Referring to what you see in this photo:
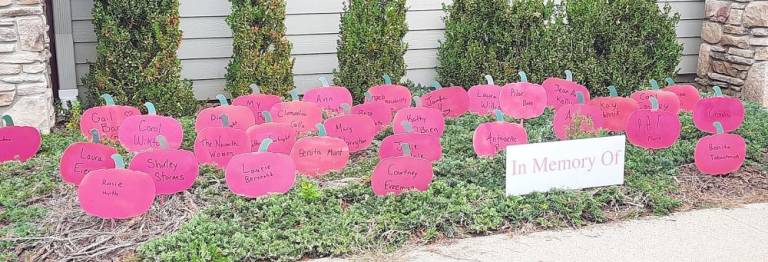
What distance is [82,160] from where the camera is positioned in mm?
3902

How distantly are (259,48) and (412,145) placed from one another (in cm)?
222

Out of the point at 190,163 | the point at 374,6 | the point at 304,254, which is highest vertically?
the point at 374,6

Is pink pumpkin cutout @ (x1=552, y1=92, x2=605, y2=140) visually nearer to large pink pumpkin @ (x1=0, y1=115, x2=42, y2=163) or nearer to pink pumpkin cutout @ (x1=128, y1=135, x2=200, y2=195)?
pink pumpkin cutout @ (x1=128, y1=135, x2=200, y2=195)

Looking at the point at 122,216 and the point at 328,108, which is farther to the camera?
the point at 328,108

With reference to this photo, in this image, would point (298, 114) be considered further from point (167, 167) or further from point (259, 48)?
point (259, 48)

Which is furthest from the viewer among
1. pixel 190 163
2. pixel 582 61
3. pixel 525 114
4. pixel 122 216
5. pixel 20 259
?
pixel 582 61

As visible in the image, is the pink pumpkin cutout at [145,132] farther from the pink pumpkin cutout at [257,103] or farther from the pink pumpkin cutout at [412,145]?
the pink pumpkin cutout at [412,145]

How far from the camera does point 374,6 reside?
613cm

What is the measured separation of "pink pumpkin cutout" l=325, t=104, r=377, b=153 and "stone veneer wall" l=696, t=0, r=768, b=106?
11.8 ft

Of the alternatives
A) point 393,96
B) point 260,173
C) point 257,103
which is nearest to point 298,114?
point 257,103

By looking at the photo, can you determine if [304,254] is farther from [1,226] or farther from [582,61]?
[582,61]

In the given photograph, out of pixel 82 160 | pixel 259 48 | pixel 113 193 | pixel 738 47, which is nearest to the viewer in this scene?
pixel 113 193

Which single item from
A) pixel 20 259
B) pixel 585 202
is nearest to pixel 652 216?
pixel 585 202

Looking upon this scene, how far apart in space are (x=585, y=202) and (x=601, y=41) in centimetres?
311
